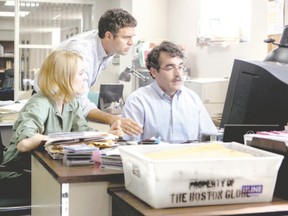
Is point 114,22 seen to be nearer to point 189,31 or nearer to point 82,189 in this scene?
point 82,189

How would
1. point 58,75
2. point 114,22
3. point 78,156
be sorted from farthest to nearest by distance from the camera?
point 114,22
point 58,75
point 78,156

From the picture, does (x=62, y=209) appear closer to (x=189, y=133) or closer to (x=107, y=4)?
(x=189, y=133)

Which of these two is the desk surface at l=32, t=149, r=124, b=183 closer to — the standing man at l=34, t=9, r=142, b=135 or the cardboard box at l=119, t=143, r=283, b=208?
the cardboard box at l=119, t=143, r=283, b=208

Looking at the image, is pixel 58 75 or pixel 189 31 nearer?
pixel 58 75

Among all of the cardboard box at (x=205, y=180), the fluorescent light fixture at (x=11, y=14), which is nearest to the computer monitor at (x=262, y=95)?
the cardboard box at (x=205, y=180)

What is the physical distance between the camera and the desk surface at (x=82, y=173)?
1356mm

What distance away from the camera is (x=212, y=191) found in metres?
1.16

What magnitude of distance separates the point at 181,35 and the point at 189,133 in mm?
2946

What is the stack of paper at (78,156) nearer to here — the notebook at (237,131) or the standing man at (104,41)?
the notebook at (237,131)

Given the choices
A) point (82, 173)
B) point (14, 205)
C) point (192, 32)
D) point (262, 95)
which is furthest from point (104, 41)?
point (192, 32)

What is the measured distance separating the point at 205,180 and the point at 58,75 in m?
1.07

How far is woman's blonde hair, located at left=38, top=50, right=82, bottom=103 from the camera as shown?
A: 203 cm

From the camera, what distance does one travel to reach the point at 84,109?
2475 mm

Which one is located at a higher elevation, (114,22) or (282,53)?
(114,22)
